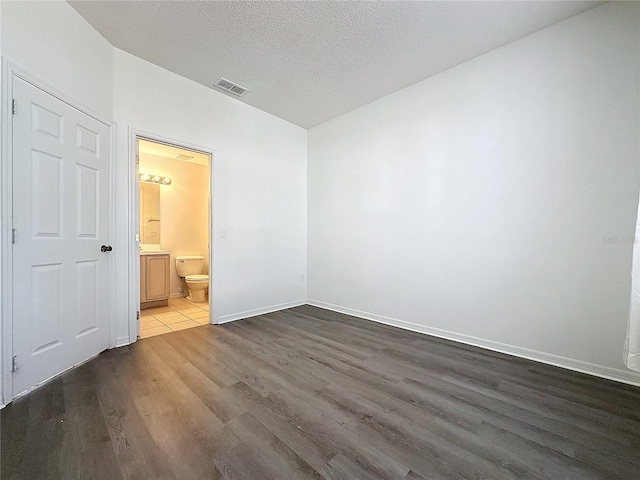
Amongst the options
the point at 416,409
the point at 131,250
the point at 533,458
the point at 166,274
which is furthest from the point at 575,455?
the point at 166,274

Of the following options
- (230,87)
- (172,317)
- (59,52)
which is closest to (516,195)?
(230,87)

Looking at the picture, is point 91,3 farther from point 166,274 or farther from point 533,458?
point 533,458

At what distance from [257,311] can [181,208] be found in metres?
2.74

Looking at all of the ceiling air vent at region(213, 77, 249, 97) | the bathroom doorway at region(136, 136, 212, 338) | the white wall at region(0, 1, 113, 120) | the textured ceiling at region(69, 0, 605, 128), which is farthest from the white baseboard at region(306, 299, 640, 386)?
the white wall at region(0, 1, 113, 120)

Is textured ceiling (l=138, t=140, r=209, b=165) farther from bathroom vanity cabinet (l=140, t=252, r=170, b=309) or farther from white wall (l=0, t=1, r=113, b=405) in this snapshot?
white wall (l=0, t=1, r=113, b=405)

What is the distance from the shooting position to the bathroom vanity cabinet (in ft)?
13.1

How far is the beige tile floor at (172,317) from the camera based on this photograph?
318 cm

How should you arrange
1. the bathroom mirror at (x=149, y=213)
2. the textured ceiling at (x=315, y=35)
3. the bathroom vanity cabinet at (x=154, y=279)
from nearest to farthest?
1. the textured ceiling at (x=315, y=35)
2. the bathroom vanity cabinet at (x=154, y=279)
3. the bathroom mirror at (x=149, y=213)

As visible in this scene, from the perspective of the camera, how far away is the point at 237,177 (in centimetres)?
362

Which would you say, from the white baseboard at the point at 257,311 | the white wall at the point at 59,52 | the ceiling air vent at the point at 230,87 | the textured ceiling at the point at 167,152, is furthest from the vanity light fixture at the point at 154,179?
the white baseboard at the point at 257,311

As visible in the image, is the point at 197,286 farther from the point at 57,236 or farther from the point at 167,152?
the point at 57,236

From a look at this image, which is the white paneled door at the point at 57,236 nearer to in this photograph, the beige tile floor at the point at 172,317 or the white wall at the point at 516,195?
the beige tile floor at the point at 172,317

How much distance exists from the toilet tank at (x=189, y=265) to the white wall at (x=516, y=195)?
313 centimetres

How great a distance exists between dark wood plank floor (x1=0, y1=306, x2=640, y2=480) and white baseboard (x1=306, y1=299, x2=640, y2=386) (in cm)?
10
